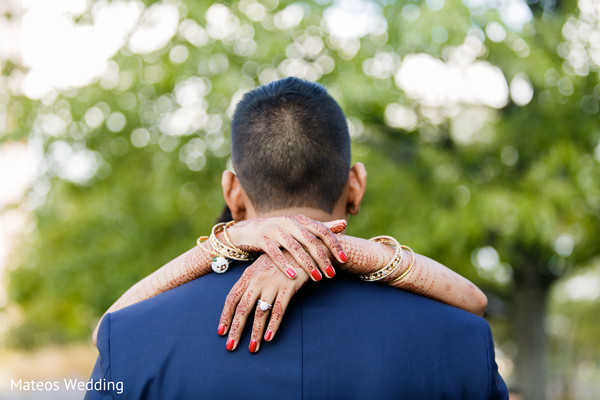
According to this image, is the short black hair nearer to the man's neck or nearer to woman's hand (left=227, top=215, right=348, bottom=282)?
the man's neck

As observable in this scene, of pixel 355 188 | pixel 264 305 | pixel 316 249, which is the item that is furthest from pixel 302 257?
pixel 355 188

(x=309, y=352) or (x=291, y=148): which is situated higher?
(x=291, y=148)

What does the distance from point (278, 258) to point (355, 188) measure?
1.59 ft

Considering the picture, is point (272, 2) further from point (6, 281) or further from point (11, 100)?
point (6, 281)

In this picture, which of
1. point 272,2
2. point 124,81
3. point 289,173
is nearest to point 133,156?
point 124,81

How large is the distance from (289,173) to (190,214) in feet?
20.3

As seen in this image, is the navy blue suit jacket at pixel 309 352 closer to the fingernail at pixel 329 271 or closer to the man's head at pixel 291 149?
the fingernail at pixel 329 271

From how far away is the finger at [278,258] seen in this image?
1.50 m

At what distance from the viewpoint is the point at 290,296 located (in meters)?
1.51

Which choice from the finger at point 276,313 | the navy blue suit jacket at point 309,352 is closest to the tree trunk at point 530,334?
the navy blue suit jacket at point 309,352

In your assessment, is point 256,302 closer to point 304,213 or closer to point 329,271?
point 329,271

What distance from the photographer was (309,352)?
1.54m

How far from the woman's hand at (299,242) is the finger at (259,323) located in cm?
8

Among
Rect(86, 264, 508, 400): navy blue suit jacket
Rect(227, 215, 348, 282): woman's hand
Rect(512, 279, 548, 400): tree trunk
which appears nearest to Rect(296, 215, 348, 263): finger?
Rect(227, 215, 348, 282): woman's hand
